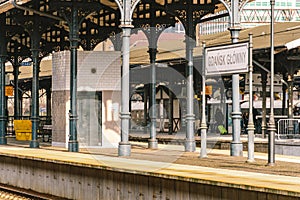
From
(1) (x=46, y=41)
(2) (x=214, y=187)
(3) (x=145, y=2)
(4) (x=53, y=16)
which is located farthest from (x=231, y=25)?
(1) (x=46, y=41)

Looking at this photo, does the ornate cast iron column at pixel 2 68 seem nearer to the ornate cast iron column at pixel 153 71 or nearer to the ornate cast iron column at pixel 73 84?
the ornate cast iron column at pixel 153 71

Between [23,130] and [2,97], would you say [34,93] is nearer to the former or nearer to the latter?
[2,97]

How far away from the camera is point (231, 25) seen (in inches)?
906

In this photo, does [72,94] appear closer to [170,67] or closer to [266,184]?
[266,184]

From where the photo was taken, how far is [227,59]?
66.4 feet

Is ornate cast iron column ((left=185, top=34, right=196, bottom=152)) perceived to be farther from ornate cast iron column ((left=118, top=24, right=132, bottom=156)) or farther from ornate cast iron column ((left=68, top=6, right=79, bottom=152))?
ornate cast iron column ((left=68, top=6, right=79, bottom=152))

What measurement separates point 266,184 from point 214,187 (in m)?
1.21

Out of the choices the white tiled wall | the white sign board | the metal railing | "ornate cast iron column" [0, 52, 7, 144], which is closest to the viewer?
the white sign board

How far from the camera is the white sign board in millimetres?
19750

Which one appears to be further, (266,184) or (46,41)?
(46,41)

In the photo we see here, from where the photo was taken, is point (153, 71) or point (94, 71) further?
point (153, 71)

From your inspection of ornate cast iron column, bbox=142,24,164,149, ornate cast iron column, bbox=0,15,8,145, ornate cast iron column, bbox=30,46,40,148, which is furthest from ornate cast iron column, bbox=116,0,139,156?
ornate cast iron column, bbox=0,15,8,145

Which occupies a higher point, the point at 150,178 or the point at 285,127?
the point at 285,127

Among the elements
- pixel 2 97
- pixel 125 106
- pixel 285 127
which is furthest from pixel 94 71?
pixel 285 127
